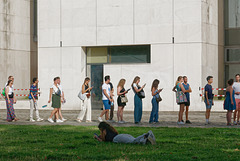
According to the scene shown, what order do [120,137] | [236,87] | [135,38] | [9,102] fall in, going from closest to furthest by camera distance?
[120,137]
[236,87]
[9,102]
[135,38]

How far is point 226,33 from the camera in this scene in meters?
27.7

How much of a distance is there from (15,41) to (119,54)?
886 centimetres

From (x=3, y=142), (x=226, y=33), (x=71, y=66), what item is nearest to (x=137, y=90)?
(x=3, y=142)

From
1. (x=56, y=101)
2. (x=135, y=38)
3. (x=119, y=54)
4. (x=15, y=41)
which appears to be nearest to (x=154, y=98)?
(x=56, y=101)

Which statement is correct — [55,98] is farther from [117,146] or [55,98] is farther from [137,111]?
[117,146]

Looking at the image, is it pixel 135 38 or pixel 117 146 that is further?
pixel 135 38

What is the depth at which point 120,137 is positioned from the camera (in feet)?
32.5

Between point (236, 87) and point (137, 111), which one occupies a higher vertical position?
point (236, 87)

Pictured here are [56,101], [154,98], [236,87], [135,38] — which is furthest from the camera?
[135,38]

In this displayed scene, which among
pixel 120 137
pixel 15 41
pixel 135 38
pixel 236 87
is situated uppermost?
pixel 15 41

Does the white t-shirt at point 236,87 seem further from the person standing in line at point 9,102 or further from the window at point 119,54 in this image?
the window at point 119,54

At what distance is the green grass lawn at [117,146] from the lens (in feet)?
26.7

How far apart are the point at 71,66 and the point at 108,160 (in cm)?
1886

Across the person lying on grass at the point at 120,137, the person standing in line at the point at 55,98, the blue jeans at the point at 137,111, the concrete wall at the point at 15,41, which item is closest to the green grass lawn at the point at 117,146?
the person lying on grass at the point at 120,137
